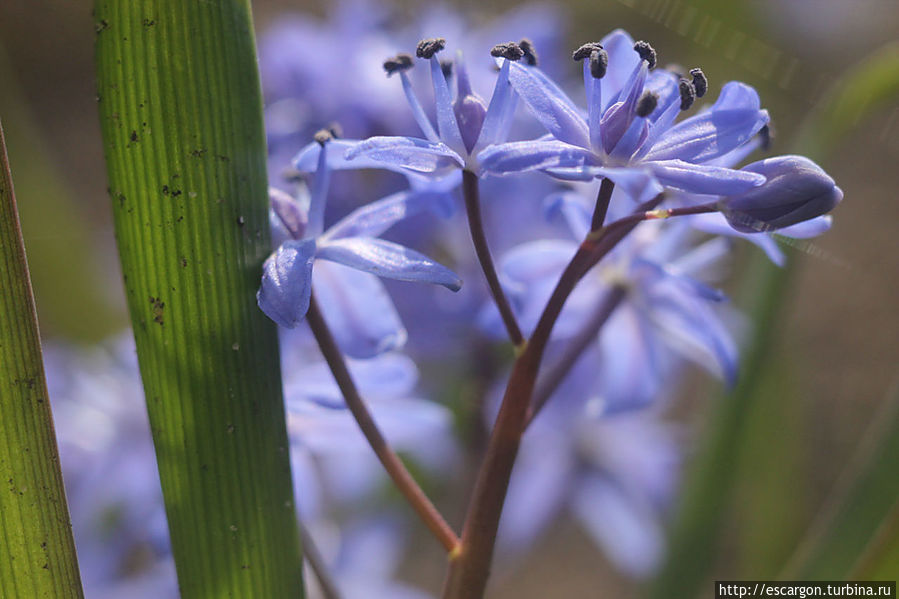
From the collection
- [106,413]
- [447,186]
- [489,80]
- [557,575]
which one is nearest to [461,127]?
[447,186]

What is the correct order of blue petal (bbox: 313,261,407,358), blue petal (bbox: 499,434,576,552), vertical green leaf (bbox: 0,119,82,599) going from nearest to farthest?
vertical green leaf (bbox: 0,119,82,599), blue petal (bbox: 313,261,407,358), blue petal (bbox: 499,434,576,552)

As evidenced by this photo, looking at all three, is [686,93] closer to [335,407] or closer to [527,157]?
[527,157]

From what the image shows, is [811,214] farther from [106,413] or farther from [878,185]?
[878,185]

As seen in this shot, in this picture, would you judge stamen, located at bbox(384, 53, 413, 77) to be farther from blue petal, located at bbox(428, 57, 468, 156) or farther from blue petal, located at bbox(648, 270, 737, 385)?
blue petal, located at bbox(648, 270, 737, 385)

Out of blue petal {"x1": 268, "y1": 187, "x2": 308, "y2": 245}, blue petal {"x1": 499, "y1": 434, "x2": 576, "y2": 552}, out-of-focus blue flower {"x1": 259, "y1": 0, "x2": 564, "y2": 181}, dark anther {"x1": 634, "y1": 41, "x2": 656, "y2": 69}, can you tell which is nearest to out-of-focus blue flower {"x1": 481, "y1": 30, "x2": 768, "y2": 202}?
dark anther {"x1": 634, "y1": 41, "x2": 656, "y2": 69}

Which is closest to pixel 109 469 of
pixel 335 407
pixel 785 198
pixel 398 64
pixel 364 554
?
pixel 364 554

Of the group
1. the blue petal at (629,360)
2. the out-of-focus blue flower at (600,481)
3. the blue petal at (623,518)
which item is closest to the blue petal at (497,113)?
the blue petal at (629,360)
